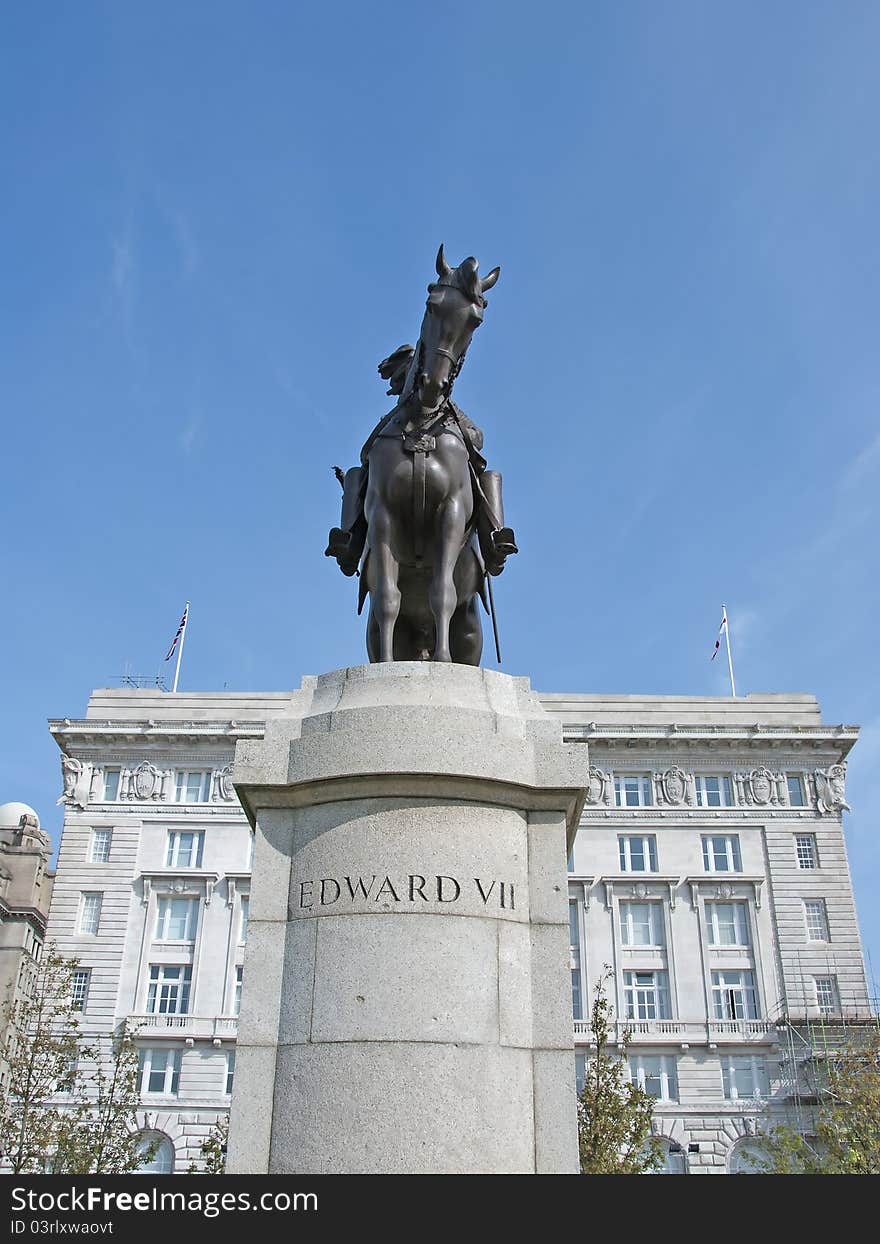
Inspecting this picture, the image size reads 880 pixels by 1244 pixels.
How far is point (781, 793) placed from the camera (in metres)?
68.5

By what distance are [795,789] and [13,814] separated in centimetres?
6130

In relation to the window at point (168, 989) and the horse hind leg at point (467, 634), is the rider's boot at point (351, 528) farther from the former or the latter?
the window at point (168, 989)

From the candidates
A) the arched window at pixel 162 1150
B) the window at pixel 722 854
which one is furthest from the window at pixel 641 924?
the arched window at pixel 162 1150

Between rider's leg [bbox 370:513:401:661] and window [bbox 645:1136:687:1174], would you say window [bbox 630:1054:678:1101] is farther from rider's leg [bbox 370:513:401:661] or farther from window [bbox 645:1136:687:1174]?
rider's leg [bbox 370:513:401:661]

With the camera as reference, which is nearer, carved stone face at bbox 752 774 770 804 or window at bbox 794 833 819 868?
window at bbox 794 833 819 868

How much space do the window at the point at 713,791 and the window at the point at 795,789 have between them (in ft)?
11.5

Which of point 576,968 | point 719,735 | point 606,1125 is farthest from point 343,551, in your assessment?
point 719,735

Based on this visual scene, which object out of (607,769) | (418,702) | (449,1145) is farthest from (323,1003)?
(607,769)

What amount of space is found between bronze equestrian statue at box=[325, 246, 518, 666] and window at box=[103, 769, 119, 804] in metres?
60.6

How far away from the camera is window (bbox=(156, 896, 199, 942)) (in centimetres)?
6400

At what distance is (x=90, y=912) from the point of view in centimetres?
6519

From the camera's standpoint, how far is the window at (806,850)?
6719 cm

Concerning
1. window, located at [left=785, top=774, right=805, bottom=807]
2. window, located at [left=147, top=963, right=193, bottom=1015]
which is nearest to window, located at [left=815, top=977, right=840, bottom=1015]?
window, located at [left=785, top=774, right=805, bottom=807]

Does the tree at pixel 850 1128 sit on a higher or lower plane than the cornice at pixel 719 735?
lower
